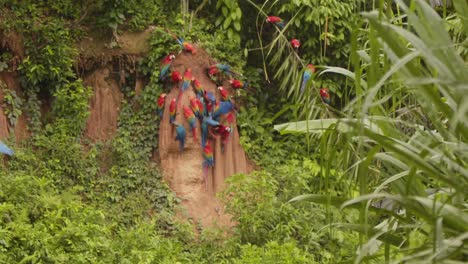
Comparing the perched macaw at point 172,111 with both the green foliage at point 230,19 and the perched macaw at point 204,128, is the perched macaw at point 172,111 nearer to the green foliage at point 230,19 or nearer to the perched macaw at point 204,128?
the perched macaw at point 204,128

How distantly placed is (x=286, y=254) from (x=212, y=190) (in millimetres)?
2187

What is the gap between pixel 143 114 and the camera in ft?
23.0

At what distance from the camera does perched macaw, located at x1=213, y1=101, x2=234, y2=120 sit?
7016 millimetres

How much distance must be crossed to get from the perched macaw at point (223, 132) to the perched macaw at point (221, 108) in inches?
5.4

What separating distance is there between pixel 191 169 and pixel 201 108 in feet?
1.90

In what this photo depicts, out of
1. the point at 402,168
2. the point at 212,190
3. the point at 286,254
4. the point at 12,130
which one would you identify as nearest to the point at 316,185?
the point at 212,190

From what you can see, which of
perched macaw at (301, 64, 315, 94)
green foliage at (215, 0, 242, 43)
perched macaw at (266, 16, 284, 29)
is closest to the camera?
perched macaw at (301, 64, 315, 94)

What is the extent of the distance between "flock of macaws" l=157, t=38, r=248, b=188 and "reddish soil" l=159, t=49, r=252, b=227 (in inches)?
1.8

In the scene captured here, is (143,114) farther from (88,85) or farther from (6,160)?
(6,160)

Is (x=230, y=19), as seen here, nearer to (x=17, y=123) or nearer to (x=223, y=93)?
(x=223, y=93)

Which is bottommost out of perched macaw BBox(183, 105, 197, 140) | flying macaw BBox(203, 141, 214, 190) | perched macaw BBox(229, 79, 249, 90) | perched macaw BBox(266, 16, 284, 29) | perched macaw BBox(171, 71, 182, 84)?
flying macaw BBox(203, 141, 214, 190)

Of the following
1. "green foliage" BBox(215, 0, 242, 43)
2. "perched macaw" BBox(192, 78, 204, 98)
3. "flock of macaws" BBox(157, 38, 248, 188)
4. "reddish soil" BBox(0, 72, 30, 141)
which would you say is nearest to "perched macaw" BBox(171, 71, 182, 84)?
"flock of macaws" BBox(157, 38, 248, 188)

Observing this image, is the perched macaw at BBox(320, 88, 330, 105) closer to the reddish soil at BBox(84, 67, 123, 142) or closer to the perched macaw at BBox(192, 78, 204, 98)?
the perched macaw at BBox(192, 78, 204, 98)

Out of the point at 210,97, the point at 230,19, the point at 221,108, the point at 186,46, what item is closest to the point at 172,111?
the point at 210,97
